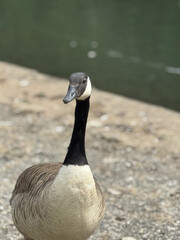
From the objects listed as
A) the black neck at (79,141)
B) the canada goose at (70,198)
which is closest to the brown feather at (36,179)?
the canada goose at (70,198)

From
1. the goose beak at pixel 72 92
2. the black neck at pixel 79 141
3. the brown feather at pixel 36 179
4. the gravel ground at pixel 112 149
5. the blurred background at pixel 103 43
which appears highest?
the goose beak at pixel 72 92

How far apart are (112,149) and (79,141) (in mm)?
3383

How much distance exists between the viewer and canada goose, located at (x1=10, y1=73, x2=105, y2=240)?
361 centimetres

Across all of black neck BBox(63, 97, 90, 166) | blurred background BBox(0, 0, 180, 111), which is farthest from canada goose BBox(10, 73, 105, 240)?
blurred background BBox(0, 0, 180, 111)

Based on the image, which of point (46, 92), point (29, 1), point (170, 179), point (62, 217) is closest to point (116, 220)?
point (170, 179)

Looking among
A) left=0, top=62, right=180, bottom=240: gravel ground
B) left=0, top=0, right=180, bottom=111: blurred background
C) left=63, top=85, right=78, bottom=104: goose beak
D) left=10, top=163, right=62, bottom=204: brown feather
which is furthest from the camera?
left=0, top=0, right=180, bottom=111: blurred background

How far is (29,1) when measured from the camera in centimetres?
2550

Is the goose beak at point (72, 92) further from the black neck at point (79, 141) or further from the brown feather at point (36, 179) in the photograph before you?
the brown feather at point (36, 179)

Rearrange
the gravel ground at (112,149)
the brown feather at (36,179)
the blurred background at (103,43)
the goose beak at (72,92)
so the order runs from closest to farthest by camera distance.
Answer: the goose beak at (72,92) → the brown feather at (36,179) → the gravel ground at (112,149) → the blurred background at (103,43)

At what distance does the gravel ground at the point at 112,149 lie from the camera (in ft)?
17.6

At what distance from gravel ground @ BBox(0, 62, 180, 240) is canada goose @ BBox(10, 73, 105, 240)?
1.05 meters

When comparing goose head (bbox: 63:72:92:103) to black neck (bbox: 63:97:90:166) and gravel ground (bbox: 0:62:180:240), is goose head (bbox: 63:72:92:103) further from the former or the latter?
gravel ground (bbox: 0:62:180:240)

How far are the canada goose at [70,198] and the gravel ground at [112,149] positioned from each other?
105 cm

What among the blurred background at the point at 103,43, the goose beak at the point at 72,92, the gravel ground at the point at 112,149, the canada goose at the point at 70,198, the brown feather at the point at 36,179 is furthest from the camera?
the blurred background at the point at 103,43
